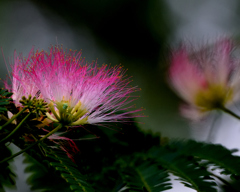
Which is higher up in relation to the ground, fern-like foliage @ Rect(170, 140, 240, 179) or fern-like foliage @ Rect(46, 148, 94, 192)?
fern-like foliage @ Rect(170, 140, 240, 179)

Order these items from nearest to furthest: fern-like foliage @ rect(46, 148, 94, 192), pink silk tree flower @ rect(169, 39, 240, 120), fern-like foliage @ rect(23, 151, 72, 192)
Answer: fern-like foliage @ rect(46, 148, 94, 192)
fern-like foliage @ rect(23, 151, 72, 192)
pink silk tree flower @ rect(169, 39, 240, 120)

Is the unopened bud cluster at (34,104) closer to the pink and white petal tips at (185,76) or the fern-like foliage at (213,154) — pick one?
the fern-like foliage at (213,154)

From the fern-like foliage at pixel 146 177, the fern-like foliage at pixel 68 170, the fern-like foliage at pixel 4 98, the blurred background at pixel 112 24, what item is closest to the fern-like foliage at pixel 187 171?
the fern-like foliage at pixel 146 177

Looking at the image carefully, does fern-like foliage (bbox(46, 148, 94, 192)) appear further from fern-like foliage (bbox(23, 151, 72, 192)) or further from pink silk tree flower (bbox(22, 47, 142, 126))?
fern-like foliage (bbox(23, 151, 72, 192))

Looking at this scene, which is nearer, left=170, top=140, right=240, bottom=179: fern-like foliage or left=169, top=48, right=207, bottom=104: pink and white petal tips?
left=170, top=140, right=240, bottom=179: fern-like foliage

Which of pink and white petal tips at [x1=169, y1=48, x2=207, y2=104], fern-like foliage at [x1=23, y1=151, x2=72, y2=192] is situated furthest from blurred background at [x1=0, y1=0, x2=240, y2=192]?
fern-like foliage at [x1=23, y1=151, x2=72, y2=192]

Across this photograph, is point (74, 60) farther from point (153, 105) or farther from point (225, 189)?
point (153, 105)
